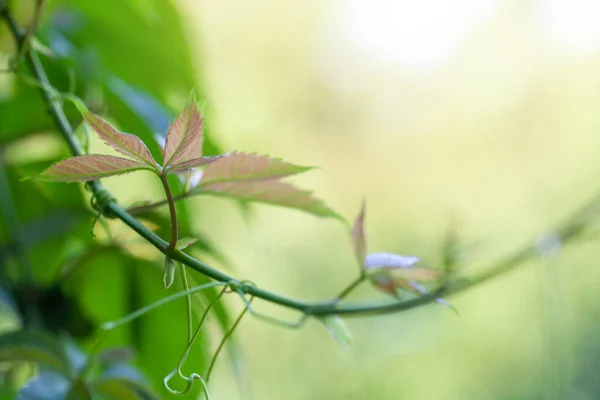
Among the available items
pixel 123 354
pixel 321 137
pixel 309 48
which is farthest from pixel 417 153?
pixel 123 354

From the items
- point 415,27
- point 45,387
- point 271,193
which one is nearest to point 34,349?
point 45,387

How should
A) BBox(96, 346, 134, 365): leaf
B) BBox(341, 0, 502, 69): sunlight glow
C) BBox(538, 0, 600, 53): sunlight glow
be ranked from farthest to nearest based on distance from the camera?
1. BBox(341, 0, 502, 69): sunlight glow
2. BBox(538, 0, 600, 53): sunlight glow
3. BBox(96, 346, 134, 365): leaf

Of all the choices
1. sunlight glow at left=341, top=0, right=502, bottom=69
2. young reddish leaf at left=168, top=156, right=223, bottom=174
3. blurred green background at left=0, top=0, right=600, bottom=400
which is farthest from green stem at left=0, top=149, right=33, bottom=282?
sunlight glow at left=341, top=0, right=502, bottom=69

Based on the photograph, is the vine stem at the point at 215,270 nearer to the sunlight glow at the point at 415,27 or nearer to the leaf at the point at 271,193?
the leaf at the point at 271,193

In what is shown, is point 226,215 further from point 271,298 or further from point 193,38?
point 271,298

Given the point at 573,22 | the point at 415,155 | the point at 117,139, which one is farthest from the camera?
the point at 415,155

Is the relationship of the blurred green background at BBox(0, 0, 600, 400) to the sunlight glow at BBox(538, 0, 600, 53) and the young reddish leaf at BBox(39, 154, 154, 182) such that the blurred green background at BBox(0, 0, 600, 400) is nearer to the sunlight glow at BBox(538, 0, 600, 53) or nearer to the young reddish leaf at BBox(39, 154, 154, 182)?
the sunlight glow at BBox(538, 0, 600, 53)

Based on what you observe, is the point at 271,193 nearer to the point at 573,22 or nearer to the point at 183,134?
the point at 183,134

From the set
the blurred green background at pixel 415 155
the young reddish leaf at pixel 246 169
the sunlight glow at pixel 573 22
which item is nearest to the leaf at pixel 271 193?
the young reddish leaf at pixel 246 169
